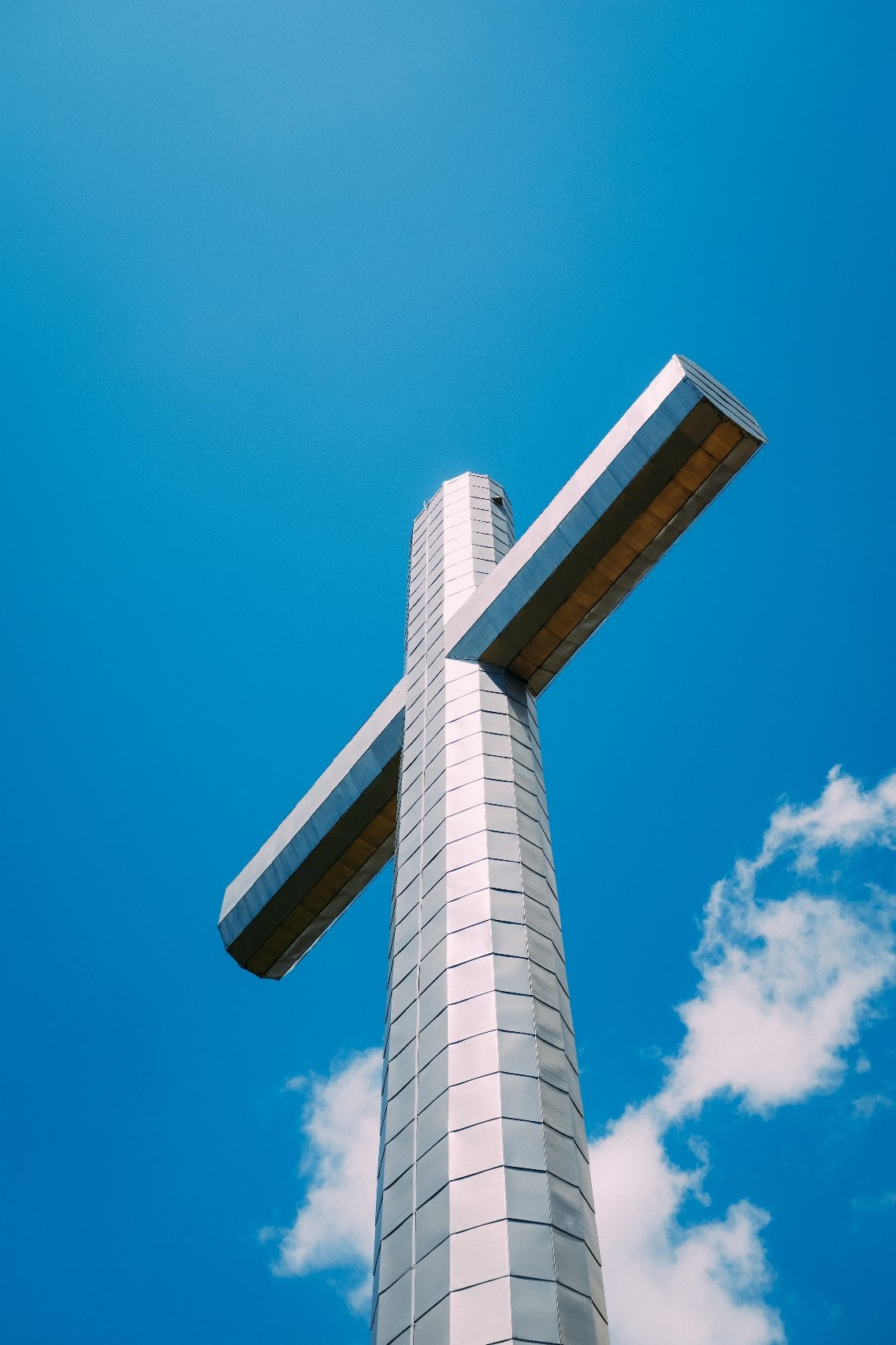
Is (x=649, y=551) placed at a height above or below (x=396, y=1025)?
above

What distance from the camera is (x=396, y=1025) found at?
55.5 feet

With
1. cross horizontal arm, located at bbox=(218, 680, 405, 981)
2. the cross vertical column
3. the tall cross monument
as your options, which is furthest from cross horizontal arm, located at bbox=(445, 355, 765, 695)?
cross horizontal arm, located at bbox=(218, 680, 405, 981)

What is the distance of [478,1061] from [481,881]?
10.7 feet

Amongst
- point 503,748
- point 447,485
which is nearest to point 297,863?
point 503,748

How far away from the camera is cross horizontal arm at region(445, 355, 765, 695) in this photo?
22281 mm

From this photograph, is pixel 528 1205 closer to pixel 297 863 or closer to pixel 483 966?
pixel 483 966

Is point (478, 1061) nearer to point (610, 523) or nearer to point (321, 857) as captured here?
point (610, 523)

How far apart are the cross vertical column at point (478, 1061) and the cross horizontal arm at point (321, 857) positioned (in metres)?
3.86

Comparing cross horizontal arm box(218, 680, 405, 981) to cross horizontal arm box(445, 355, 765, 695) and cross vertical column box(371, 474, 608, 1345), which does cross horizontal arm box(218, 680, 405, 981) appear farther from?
cross vertical column box(371, 474, 608, 1345)

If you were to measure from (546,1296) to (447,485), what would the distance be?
22.4 metres

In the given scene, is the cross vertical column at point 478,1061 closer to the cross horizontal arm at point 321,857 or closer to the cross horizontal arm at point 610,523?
the cross horizontal arm at point 610,523

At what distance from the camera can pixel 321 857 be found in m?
27.2

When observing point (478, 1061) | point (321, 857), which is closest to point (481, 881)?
point (478, 1061)

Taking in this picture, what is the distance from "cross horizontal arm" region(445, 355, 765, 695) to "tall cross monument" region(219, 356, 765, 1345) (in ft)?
0.13
